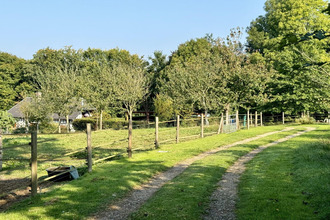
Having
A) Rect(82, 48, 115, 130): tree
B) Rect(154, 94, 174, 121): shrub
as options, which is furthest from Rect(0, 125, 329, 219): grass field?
Rect(154, 94, 174, 121): shrub

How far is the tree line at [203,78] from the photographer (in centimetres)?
2830

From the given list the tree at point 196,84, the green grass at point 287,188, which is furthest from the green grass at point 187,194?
the tree at point 196,84

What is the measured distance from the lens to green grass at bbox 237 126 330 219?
6219 mm

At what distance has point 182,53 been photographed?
164 feet

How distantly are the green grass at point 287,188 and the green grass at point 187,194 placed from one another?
87cm

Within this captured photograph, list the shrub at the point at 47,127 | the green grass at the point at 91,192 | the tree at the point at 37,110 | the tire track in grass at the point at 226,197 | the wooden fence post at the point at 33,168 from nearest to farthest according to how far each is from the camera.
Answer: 1. the tire track in grass at the point at 226,197
2. the green grass at the point at 91,192
3. the wooden fence post at the point at 33,168
4. the tree at the point at 37,110
5. the shrub at the point at 47,127

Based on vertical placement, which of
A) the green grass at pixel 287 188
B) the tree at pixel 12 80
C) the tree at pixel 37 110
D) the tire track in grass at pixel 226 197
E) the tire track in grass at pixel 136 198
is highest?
the tree at pixel 12 80

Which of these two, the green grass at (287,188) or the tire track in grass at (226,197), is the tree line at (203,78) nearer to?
the green grass at (287,188)

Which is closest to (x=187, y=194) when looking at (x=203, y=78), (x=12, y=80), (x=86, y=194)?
(x=86, y=194)

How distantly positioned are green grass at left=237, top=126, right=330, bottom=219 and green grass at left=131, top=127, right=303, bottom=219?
0.87 m

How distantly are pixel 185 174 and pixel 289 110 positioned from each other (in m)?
29.5

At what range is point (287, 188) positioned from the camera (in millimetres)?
7902

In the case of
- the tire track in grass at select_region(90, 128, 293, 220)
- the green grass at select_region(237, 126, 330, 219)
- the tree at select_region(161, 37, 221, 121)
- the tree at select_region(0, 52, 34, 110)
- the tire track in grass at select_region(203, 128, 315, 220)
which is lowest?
the tire track in grass at select_region(90, 128, 293, 220)

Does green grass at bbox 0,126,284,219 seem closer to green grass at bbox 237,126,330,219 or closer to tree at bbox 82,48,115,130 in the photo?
green grass at bbox 237,126,330,219
